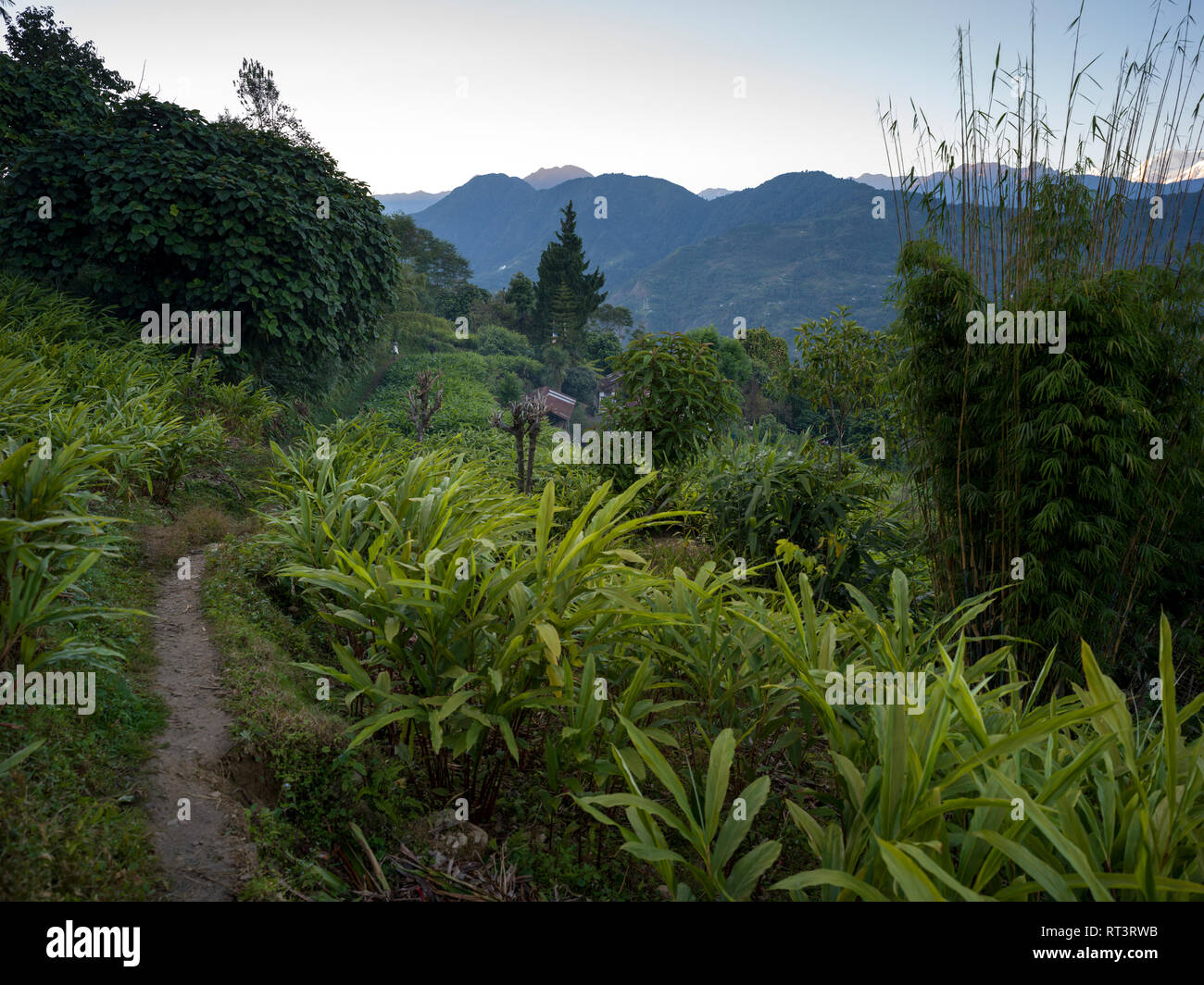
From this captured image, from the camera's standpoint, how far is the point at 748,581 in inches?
181

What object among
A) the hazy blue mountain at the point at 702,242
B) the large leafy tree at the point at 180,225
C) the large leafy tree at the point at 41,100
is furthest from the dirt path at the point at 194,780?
the hazy blue mountain at the point at 702,242

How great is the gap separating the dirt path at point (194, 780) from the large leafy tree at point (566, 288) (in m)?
29.9

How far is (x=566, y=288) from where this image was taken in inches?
1233

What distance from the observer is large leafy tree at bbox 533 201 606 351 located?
30688 mm

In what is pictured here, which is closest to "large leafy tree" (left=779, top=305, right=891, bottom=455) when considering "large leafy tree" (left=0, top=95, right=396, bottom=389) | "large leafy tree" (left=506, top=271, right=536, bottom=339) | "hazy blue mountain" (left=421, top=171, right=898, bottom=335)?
"large leafy tree" (left=0, top=95, right=396, bottom=389)

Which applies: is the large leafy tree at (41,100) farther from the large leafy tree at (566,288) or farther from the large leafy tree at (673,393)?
the large leafy tree at (566,288)

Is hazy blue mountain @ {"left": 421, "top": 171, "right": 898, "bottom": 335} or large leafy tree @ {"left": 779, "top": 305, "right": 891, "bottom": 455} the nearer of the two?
large leafy tree @ {"left": 779, "top": 305, "right": 891, "bottom": 455}

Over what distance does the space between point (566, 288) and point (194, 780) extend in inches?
1233

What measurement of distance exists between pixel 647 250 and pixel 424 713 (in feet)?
383

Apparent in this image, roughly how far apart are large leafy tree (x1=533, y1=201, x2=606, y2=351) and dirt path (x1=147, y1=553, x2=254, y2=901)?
29.9 metres

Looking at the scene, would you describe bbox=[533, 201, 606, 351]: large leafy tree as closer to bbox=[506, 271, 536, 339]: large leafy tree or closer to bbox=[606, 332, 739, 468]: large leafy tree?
bbox=[506, 271, 536, 339]: large leafy tree

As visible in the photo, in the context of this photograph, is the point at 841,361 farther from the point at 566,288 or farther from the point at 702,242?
the point at 702,242

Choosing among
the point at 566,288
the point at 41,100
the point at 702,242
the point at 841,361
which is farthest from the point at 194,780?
the point at 702,242

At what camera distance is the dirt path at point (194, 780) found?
4.54 feet
